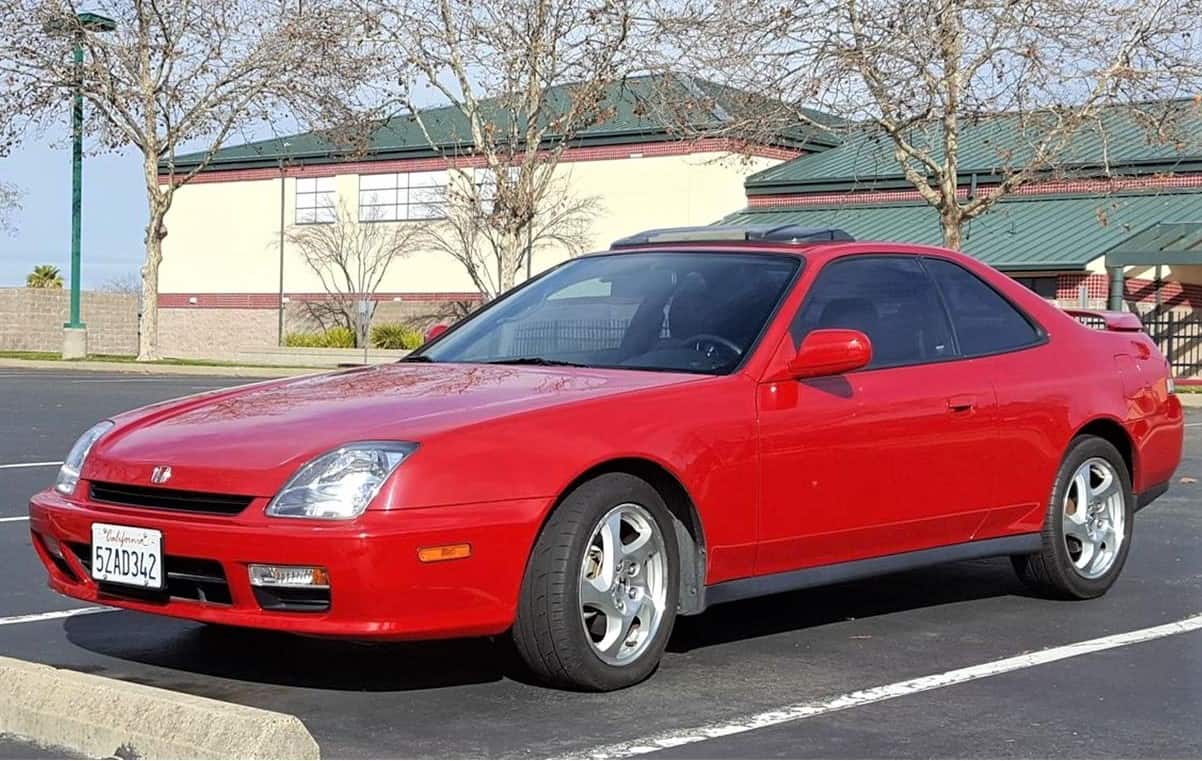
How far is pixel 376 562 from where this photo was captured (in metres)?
5.18

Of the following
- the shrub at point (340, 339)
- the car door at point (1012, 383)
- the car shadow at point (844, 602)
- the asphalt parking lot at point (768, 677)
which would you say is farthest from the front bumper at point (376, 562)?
the shrub at point (340, 339)

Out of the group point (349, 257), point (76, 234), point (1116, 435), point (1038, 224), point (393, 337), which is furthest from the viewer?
point (349, 257)

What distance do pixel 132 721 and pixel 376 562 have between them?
0.86 m

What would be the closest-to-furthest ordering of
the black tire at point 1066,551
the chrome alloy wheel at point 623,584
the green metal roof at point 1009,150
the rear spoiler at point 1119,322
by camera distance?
the chrome alloy wheel at point 623,584 < the black tire at point 1066,551 < the rear spoiler at point 1119,322 < the green metal roof at point 1009,150

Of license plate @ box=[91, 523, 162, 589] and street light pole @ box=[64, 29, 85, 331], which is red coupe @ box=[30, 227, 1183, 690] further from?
street light pole @ box=[64, 29, 85, 331]

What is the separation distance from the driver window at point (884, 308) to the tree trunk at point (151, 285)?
3624 centimetres

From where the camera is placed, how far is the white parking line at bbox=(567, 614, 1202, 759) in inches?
196

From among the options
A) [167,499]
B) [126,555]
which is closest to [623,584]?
[167,499]

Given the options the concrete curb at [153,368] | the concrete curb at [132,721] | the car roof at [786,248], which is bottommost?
the concrete curb at [153,368]

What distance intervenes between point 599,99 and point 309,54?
6.99 m

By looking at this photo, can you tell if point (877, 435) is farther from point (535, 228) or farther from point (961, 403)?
point (535, 228)

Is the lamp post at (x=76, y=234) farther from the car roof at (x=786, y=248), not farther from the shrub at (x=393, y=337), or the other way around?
the car roof at (x=786, y=248)

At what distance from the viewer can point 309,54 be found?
38.9m

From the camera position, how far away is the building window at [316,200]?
56.6 m
